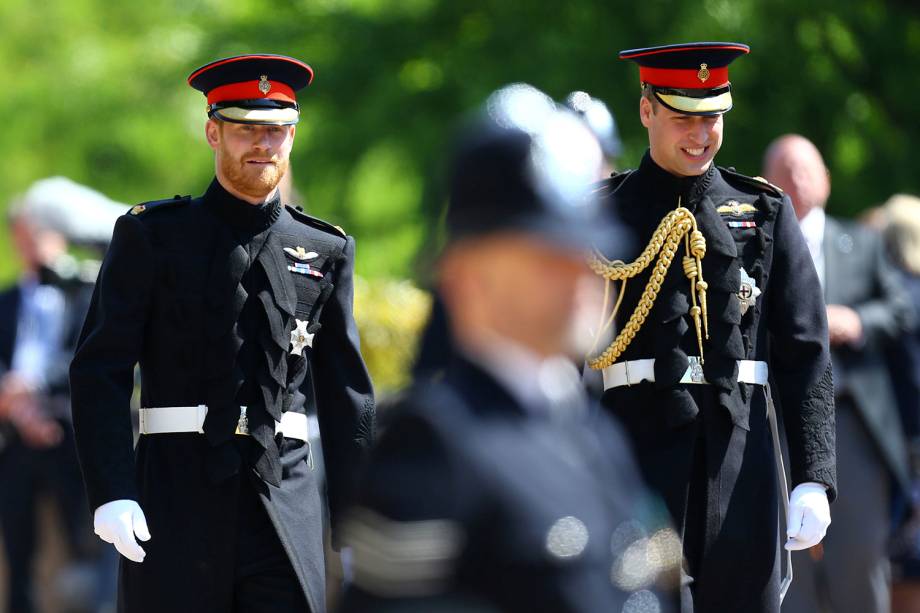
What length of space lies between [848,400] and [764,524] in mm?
2857

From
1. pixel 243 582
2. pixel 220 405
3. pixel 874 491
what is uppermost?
pixel 220 405

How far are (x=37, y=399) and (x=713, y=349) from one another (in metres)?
5.57

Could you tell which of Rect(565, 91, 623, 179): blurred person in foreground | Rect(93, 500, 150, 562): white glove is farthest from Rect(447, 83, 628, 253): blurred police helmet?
Rect(565, 91, 623, 179): blurred person in foreground

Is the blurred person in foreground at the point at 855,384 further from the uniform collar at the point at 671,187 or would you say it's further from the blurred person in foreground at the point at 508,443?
the blurred person in foreground at the point at 508,443

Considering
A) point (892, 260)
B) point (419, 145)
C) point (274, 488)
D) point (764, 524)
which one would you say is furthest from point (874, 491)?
point (419, 145)

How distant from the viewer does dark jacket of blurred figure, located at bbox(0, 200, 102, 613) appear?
9781mm

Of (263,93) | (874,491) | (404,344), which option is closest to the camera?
(263,93)

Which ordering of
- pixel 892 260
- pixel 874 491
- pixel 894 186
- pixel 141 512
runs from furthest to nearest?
pixel 894 186 → pixel 892 260 → pixel 874 491 → pixel 141 512

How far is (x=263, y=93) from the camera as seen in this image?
5215 millimetres

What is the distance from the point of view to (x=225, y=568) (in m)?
4.83

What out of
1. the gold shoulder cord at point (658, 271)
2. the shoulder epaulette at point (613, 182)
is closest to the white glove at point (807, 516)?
the gold shoulder cord at point (658, 271)

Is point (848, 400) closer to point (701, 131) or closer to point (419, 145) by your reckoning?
point (701, 131)

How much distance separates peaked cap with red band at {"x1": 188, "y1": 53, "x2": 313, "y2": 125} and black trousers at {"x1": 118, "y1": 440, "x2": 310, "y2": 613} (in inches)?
37.0

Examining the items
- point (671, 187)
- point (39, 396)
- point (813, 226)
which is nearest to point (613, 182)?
point (671, 187)
